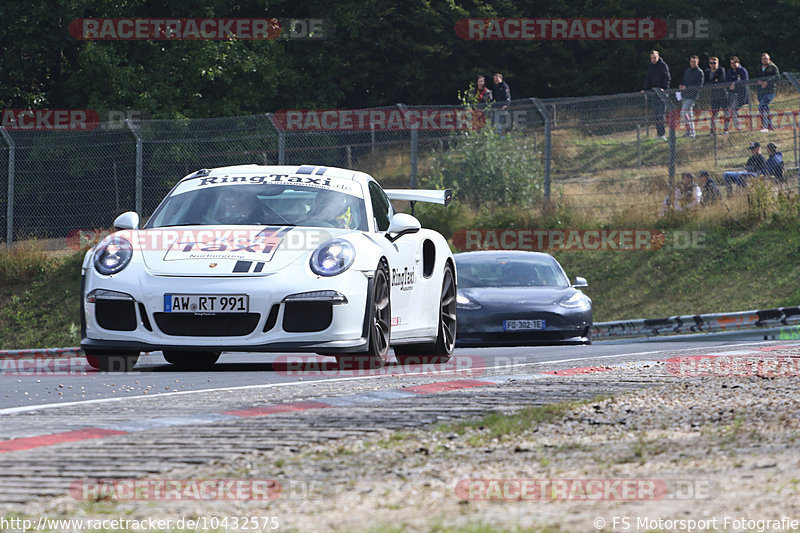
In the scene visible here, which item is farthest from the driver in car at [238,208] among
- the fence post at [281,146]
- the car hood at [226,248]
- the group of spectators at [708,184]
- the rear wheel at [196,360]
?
the group of spectators at [708,184]

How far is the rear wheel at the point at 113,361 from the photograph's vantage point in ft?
34.1

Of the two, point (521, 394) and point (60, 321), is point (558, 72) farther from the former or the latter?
point (521, 394)

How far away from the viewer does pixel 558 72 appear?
45688 millimetres

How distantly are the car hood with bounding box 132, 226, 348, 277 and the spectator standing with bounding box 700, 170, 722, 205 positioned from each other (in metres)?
15.1

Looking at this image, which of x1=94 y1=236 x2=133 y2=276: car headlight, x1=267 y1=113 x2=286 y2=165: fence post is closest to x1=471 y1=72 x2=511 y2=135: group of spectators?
x1=267 y1=113 x2=286 y2=165: fence post

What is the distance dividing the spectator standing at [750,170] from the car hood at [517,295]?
332 inches

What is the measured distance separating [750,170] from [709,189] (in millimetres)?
780

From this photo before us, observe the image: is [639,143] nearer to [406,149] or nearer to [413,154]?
[413,154]

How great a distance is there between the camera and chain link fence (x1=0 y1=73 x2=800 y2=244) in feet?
75.7

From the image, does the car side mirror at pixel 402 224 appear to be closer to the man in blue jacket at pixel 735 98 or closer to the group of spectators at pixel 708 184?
the man in blue jacket at pixel 735 98

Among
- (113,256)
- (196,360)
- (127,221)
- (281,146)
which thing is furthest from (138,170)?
(113,256)

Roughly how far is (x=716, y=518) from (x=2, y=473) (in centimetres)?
260

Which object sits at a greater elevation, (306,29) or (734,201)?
(306,29)

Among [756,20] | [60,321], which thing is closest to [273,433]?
[60,321]
